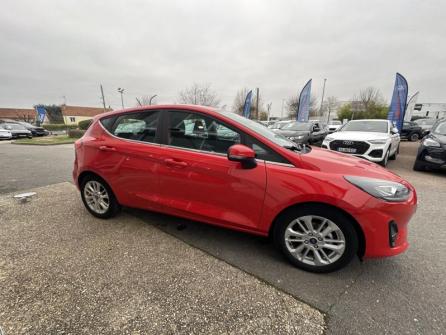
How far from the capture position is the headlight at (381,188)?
2.01 meters

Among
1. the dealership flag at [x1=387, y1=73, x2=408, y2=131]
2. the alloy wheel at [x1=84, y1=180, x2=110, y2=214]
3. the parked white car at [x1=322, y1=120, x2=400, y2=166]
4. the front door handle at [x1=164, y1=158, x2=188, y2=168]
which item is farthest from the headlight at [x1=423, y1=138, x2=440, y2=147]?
the dealership flag at [x1=387, y1=73, x2=408, y2=131]

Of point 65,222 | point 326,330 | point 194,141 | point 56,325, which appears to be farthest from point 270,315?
point 65,222

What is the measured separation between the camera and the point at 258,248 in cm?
269

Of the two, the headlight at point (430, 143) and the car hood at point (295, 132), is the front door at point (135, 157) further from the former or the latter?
the car hood at point (295, 132)

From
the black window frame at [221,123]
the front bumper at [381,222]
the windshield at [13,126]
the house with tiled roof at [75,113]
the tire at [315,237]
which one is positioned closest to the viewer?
the front bumper at [381,222]

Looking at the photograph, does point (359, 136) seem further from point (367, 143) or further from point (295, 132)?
point (295, 132)

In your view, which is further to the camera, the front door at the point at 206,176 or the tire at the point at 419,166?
the tire at the point at 419,166

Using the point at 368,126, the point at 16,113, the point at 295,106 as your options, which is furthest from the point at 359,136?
the point at 16,113

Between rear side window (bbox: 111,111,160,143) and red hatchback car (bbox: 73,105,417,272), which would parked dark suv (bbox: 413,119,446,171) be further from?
rear side window (bbox: 111,111,160,143)

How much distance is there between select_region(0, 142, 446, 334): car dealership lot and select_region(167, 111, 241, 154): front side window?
117 cm

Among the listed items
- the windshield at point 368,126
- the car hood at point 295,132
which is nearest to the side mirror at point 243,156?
the windshield at point 368,126

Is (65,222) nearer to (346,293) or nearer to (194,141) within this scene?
(194,141)

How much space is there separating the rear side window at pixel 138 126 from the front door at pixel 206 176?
208mm

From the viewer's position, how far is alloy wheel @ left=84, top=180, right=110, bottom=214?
328cm
